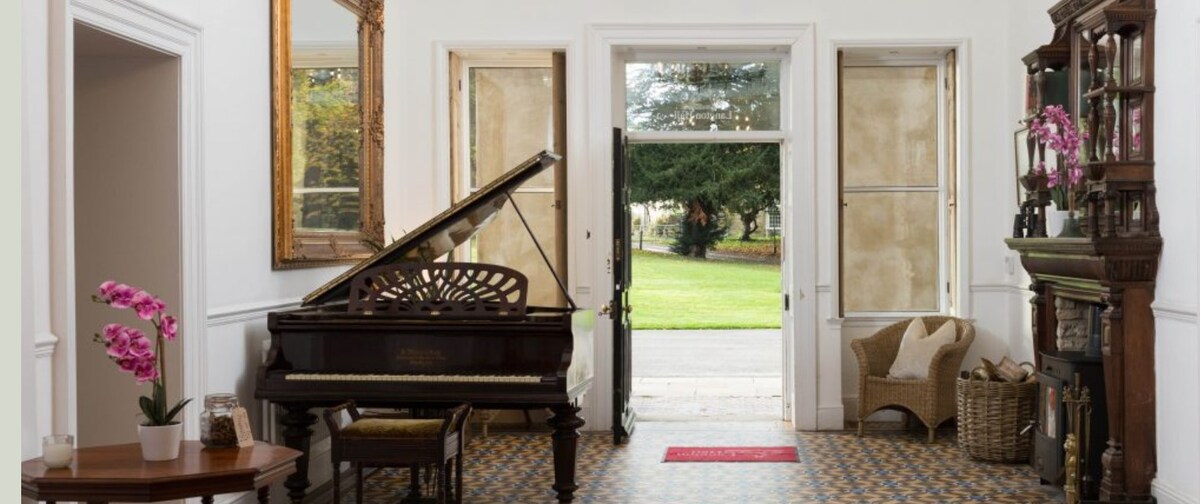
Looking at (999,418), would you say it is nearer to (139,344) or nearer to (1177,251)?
(1177,251)

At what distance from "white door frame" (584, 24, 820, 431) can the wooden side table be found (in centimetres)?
500

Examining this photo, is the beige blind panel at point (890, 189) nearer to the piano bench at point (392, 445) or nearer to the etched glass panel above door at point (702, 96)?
the etched glass panel above door at point (702, 96)

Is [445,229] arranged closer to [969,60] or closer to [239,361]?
[239,361]

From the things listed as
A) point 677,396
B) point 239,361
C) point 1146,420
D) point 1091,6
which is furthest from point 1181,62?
point 677,396

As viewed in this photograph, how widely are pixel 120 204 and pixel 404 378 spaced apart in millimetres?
1437

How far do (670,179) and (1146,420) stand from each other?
12939 millimetres

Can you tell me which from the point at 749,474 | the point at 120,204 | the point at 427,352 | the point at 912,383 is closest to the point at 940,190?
the point at 912,383

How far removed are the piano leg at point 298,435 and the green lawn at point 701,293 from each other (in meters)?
12.0

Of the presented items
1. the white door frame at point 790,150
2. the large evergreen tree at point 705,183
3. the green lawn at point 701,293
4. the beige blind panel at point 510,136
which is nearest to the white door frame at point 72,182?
the white door frame at point 790,150

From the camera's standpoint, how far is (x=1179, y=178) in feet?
19.1

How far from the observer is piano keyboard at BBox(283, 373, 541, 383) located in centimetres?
598

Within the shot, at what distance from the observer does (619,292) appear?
8641 mm

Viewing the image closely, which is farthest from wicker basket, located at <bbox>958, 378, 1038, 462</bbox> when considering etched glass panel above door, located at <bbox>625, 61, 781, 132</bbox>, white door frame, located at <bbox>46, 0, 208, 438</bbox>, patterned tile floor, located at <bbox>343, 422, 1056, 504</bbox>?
white door frame, located at <bbox>46, 0, 208, 438</bbox>

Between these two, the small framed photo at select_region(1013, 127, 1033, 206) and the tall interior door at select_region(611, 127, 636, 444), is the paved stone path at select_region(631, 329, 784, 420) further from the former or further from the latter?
the small framed photo at select_region(1013, 127, 1033, 206)
